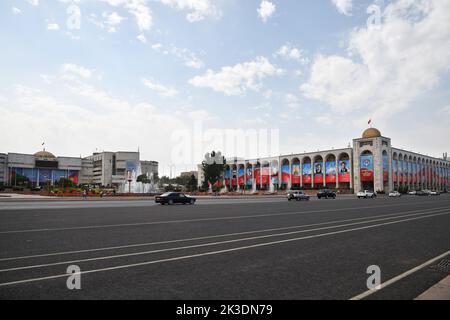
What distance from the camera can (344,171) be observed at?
96.8m

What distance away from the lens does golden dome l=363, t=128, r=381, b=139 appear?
91.9 m

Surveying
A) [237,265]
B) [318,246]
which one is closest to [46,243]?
[237,265]

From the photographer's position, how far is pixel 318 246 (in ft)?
28.2

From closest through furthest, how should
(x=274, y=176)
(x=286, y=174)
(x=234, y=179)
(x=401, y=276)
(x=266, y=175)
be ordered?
(x=401, y=276) < (x=286, y=174) < (x=274, y=176) < (x=266, y=175) < (x=234, y=179)

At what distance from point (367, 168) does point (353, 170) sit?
16.3 feet

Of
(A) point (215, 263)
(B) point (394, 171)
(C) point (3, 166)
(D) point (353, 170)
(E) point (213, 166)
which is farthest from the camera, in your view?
(C) point (3, 166)

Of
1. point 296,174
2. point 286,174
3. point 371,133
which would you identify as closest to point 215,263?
point 371,133

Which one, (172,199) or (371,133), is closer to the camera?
(172,199)

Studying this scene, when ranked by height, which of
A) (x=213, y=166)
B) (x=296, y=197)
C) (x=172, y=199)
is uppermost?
(x=213, y=166)

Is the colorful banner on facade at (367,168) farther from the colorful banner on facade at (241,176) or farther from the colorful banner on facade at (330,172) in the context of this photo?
the colorful banner on facade at (241,176)

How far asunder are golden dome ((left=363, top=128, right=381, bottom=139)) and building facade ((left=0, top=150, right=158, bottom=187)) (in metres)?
101

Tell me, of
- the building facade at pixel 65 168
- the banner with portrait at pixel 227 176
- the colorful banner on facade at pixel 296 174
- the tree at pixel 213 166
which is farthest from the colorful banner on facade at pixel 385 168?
the building facade at pixel 65 168

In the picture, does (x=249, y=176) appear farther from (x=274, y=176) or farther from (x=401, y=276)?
(x=401, y=276)

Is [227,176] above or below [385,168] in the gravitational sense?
below
